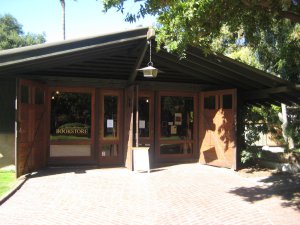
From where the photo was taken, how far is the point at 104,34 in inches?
395

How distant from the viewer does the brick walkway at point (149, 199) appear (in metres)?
7.02

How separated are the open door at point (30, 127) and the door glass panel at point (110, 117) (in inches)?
79.3

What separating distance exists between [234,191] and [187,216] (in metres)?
2.57

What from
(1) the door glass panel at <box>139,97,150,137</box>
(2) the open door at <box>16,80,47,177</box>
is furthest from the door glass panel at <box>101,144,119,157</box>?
(2) the open door at <box>16,80,47,177</box>

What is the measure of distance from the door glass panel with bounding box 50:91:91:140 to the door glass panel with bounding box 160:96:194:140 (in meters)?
2.71

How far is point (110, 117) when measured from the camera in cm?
1319

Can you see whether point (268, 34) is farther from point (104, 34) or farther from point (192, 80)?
point (104, 34)

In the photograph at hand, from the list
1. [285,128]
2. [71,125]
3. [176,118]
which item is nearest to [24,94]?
[71,125]

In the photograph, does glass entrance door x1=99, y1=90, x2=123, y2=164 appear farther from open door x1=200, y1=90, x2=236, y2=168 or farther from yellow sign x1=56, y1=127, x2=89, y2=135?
open door x1=200, y1=90, x2=236, y2=168

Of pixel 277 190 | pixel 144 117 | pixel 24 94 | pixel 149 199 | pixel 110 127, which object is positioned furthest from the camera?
pixel 144 117

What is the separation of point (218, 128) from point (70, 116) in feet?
16.4

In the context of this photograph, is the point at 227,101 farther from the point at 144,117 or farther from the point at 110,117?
the point at 110,117

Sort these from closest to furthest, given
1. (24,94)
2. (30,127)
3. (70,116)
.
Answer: (24,94) < (30,127) < (70,116)

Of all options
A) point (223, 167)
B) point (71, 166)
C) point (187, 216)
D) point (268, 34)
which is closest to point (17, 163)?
point (71, 166)
